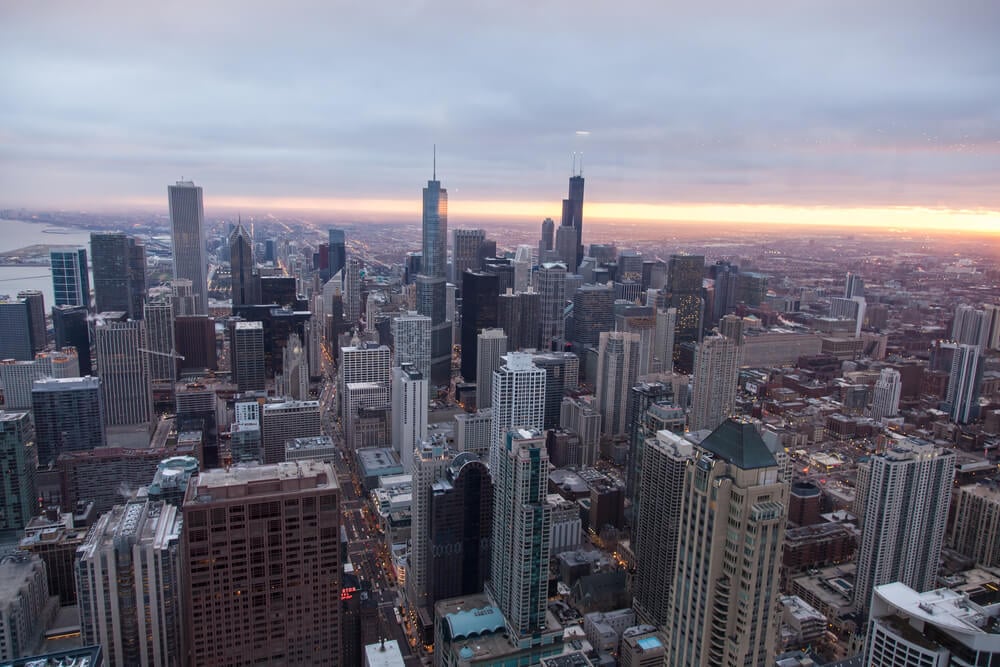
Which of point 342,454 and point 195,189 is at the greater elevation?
point 195,189

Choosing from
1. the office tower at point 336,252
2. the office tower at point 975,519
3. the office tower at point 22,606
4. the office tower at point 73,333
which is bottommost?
the office tower at point 22,606

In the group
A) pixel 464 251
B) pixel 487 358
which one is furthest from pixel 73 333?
pixel 464 251

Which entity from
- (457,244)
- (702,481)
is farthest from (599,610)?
(457,244)

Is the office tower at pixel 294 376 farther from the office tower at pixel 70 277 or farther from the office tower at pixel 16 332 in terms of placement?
the office tower at pixel 16 332

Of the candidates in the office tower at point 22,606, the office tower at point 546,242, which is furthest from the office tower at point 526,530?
the office tower at point 546,242

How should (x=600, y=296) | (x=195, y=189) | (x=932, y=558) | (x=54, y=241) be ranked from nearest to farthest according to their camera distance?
1. (x=932, y=558)
2. (x=54, y=241)
3. (x=195, y=189)
4. (x=600, y=296)

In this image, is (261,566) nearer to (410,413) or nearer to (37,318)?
(410,413)

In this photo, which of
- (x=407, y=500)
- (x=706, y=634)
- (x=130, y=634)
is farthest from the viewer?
(x=407, y=500)

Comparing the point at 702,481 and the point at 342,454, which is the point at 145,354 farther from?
the point at 702,481
